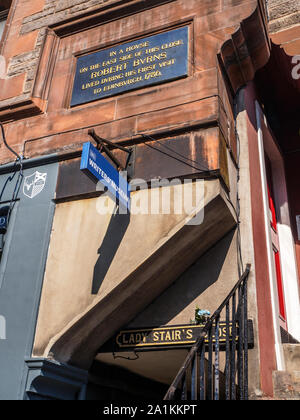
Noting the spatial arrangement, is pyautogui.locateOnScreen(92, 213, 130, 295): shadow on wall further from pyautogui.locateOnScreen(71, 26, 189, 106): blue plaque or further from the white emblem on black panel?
pyautogui.locateOnScreen(71, 26, 189, 106): blue plaque

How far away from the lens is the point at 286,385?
486 centimetres

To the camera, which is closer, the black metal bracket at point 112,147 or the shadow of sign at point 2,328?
the shadow of sign at point 2,328

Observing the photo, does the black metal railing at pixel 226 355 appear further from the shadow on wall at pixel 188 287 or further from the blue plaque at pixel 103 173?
the blue plaque at pixel 103 173

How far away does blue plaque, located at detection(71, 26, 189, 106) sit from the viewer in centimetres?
635

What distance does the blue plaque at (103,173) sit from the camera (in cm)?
474

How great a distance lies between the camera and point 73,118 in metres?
6.64

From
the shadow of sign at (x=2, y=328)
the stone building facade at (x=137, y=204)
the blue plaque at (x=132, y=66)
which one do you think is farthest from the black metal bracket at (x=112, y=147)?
the shadow of sign at (x=2, y=328)

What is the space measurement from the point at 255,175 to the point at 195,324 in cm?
250

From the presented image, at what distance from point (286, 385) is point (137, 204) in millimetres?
2763

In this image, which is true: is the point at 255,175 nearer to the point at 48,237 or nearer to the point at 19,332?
the point at 48,237

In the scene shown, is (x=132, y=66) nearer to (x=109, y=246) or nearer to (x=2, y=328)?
(x=109, y=246)

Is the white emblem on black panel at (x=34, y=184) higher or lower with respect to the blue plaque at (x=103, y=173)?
higher

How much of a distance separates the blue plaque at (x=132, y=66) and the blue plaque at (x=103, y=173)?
1836mm

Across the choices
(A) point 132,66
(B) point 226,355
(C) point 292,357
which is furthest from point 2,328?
(A) point 132,66
